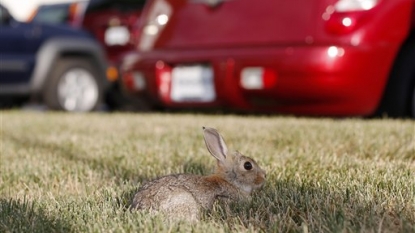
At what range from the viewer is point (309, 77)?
6684 millimetres

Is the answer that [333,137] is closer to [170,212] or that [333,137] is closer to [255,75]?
[255,75]

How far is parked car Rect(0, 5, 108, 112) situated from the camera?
31.1ft

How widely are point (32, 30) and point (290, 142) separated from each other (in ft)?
17.0

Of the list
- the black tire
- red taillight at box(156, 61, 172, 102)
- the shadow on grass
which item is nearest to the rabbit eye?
the shadow on grass

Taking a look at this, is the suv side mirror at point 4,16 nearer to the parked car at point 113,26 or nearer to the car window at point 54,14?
the parked car at point 113,26

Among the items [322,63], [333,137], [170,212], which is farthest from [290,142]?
[170,212]

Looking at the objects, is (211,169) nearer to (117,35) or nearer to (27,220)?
(27,220)

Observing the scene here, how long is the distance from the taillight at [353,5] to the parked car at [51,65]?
4288mm

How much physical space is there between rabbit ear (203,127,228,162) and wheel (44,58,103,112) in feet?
22.2

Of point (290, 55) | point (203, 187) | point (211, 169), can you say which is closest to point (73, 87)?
point (290, 55)

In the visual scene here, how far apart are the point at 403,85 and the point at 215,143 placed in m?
4.00

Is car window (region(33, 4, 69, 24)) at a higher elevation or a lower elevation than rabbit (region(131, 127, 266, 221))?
higher

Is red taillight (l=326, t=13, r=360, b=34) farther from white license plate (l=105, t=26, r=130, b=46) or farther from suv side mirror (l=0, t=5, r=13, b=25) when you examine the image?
white license plate (l=105, t=26, r=130, b=46)

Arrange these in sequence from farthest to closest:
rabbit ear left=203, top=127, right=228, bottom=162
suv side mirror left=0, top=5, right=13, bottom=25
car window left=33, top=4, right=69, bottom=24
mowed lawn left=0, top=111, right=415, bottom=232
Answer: car window left=33, top=4, right=69, bottom=24 < suv side mirror left=0, top=5, right=13, bottom=25 < rabbit ear left=203, top=127, right=228, bottom=162 < mowed lawn left=0, top=111, right=415, bottom=232
